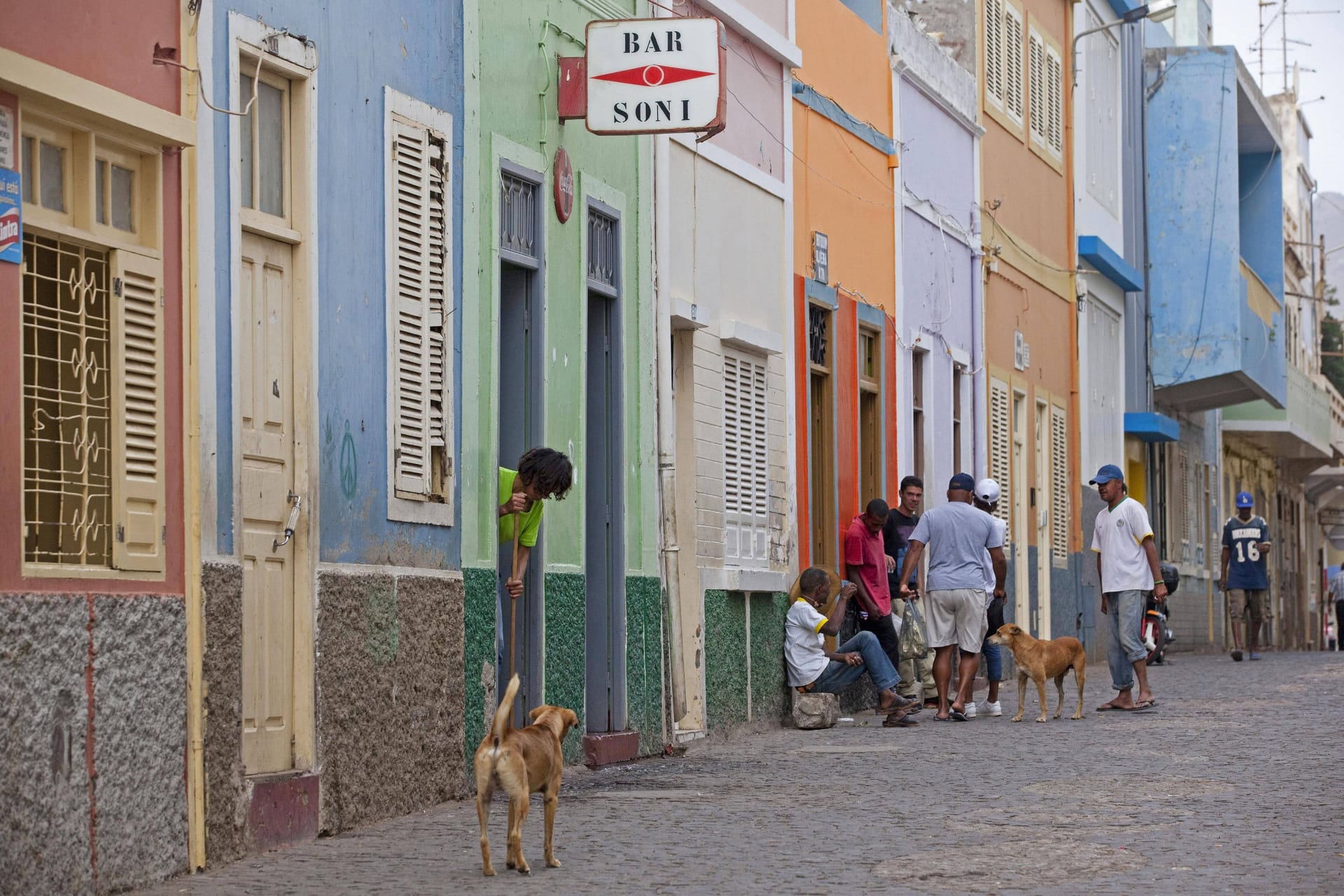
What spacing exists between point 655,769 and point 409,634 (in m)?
2.83

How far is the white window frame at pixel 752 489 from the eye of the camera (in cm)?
1686

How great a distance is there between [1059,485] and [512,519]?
17285 millimetres

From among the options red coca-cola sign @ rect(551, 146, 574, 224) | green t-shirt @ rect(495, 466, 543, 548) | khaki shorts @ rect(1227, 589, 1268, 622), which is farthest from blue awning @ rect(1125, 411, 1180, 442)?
green t-shirt @ rect(495, 466, 543, 548)

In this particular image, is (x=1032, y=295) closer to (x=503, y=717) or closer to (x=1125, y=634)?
(x=1125, y=634)

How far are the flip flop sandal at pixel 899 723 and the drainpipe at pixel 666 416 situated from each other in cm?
217

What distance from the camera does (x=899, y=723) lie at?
16.9 m

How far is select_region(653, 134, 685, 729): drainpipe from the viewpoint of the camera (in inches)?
595

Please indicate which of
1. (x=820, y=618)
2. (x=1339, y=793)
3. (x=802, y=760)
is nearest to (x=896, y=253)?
(x=820, y=618)

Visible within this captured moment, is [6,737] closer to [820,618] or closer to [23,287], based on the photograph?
[23,287]

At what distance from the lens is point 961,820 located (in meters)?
10.5

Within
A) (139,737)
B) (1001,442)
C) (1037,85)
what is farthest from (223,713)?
(1037,85)

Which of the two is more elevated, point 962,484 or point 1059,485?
point 1059,485

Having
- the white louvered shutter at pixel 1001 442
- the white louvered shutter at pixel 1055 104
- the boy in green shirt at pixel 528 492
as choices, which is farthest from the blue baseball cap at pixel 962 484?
the white louvered shutter at pixel 1055 104

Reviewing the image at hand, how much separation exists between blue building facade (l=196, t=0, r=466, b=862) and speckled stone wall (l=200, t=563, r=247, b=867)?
1cm
